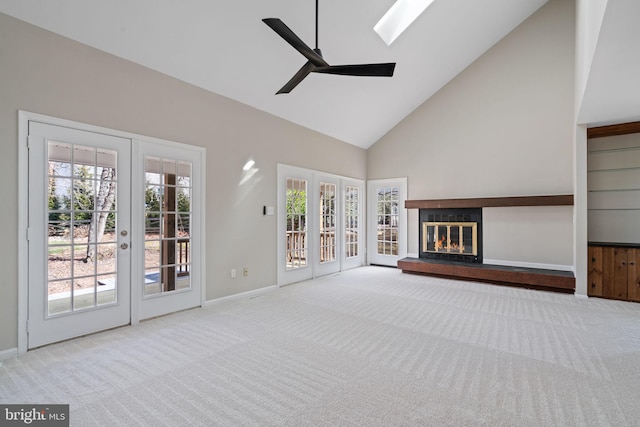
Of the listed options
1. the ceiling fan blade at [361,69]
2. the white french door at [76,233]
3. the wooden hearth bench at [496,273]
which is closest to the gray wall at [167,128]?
the white french door at [76,233]

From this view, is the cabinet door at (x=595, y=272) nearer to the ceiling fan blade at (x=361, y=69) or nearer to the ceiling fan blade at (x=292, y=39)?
the ceiling fan blade at (x=361, y=69)

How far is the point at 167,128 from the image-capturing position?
375 cm

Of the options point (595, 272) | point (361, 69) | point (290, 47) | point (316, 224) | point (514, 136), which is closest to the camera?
point (361, 69)

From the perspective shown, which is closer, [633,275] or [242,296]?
[633,275]

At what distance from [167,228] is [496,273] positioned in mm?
5249

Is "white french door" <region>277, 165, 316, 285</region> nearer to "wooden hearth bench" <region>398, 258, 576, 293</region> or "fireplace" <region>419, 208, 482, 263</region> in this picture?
"wooden hearth bench" <region>398, 258, 576, 293</region>

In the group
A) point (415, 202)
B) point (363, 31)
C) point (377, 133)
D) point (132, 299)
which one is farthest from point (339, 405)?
point (377, 133)

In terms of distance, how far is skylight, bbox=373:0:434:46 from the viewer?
14.4 ft

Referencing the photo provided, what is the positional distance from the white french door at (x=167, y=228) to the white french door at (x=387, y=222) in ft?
14.5

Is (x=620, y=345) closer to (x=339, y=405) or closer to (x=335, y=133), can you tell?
(x=339, y=405)

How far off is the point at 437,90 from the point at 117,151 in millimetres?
5959

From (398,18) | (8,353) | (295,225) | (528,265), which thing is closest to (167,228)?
(8,353)

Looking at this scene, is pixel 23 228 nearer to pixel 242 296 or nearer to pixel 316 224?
pixel 242 296

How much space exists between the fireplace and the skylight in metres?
3.48
